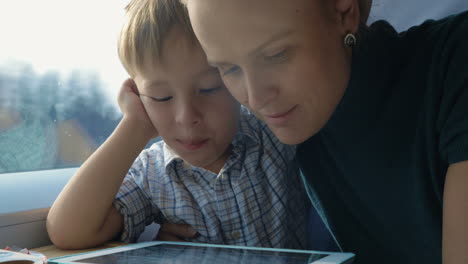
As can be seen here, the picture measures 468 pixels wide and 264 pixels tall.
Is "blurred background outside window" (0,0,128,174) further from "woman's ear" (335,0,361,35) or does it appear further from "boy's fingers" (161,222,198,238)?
"woman's ear" (335,0,361,35)

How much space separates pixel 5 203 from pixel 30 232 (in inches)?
2.9

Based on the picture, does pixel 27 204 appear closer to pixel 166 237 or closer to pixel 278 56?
pixel 166 237

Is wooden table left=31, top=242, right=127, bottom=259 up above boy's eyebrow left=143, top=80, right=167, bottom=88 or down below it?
below

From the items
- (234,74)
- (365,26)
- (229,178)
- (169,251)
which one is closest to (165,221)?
(229,178)

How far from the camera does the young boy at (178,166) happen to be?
0.76 m

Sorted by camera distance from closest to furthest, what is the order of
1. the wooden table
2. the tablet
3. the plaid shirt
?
the tablet < the wooden table < the plaid shirt

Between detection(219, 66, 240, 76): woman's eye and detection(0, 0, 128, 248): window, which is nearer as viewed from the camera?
detection(219, 66, 240, 76): woman's eye

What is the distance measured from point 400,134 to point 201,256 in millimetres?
305

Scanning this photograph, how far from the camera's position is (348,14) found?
61 centimetres

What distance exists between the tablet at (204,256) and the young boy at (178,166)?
162mm

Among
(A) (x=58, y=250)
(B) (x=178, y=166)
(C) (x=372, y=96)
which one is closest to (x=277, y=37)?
(C) (x=372, y=96)

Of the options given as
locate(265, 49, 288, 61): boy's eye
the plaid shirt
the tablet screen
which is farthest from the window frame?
locate(265, 49, 288, 61): boy's eye

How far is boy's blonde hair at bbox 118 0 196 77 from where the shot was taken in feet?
2.51

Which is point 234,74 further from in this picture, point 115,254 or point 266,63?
point 115,254
